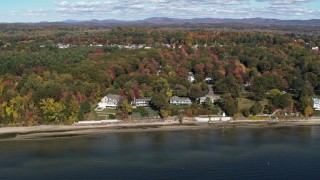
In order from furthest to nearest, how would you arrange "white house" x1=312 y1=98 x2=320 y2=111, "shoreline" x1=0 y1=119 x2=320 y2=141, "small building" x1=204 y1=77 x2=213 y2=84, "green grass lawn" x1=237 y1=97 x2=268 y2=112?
"small building" x1=204 y1=77 x2=213 y2=84, "white house" x1=312 y1=98 x2=320 y2=111, "green grass lawn" x1=237 y1=97 x2=268 y2=112, "shoreline" x1=0 y1=119 x2=320 y2=141

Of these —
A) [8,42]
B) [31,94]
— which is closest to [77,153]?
[31,94]

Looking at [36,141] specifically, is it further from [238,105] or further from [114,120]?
[238,105]

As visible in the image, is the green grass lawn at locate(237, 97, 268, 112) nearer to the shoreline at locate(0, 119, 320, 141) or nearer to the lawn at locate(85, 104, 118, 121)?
the shoreline at locate(0, 119, 320, 141)

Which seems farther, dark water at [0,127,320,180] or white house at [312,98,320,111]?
white house at [312,98,320,111]

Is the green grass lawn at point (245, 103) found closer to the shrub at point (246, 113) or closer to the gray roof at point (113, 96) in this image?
the shrub at point (246, 113)

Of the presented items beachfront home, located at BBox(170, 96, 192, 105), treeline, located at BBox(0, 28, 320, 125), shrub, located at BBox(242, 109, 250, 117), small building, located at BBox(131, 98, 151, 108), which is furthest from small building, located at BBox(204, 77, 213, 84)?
small building, located at BBox(131, 98, 151, 108)

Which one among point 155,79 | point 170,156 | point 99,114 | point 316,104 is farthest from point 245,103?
point 170,156

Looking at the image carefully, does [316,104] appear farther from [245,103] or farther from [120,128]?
[120,128]
